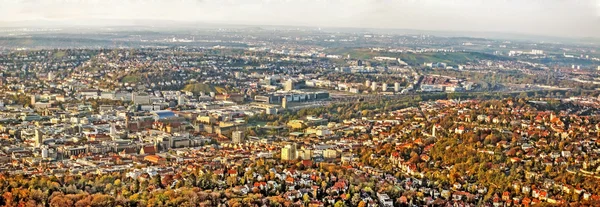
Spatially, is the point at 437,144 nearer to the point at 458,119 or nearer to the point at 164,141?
the point at 458,119

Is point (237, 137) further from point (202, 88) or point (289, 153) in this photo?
point (202, 88)

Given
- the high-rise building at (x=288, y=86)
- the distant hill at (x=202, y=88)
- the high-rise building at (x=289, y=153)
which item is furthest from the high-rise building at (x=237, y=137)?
the high-rise building at (x=288, y=86)

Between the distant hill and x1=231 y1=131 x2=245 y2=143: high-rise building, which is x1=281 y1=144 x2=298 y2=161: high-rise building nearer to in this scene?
x1=231 y1=131 x2=245 y2=143: high-rise building

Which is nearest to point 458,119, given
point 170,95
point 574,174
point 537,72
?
point 574,174

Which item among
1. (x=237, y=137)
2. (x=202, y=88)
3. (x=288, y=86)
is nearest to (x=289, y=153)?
(x=237, y=137)

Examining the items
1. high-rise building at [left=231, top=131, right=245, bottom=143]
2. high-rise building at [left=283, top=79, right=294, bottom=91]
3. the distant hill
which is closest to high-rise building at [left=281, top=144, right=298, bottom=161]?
high-rise building at [left=231, top=131, right=245, bottom=143]

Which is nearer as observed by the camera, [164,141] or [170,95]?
[164,141]
